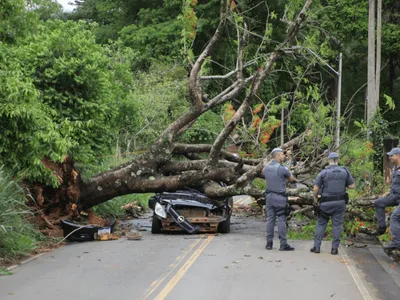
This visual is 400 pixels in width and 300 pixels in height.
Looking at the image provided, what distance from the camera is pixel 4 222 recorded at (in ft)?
35.1

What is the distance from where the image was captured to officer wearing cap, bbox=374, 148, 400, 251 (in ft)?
35.3

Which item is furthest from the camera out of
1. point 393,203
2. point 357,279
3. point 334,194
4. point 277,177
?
point 277,177

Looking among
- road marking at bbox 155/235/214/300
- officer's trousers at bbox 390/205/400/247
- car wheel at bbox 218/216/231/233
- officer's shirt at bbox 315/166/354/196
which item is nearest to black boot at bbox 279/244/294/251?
officer's shirt at bbox 315/166/354/196

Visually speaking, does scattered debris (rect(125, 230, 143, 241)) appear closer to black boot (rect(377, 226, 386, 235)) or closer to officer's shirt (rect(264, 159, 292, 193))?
officer's shirt (rect(264, 159, 292, 193))

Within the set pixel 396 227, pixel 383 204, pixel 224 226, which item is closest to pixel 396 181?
pixel 383 204

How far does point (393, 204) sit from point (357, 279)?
2622mm

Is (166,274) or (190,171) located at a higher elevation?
(190,171)

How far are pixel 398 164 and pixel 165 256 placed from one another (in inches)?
176

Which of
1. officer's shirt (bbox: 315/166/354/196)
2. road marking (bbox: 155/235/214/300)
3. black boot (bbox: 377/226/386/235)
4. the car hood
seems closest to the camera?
road marking (bbox: 155/235/214/300)

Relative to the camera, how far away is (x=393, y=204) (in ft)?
38.1

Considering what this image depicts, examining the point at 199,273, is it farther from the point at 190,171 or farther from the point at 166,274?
the point at 190,171

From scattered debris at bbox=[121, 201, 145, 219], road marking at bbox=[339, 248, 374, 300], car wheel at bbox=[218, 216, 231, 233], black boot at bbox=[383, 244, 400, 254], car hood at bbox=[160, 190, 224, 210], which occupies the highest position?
car hood at bbox=[160, 190, 224, 210]

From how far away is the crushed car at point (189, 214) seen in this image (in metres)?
14.1

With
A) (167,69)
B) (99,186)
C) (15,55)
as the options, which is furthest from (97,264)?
(167,69)
